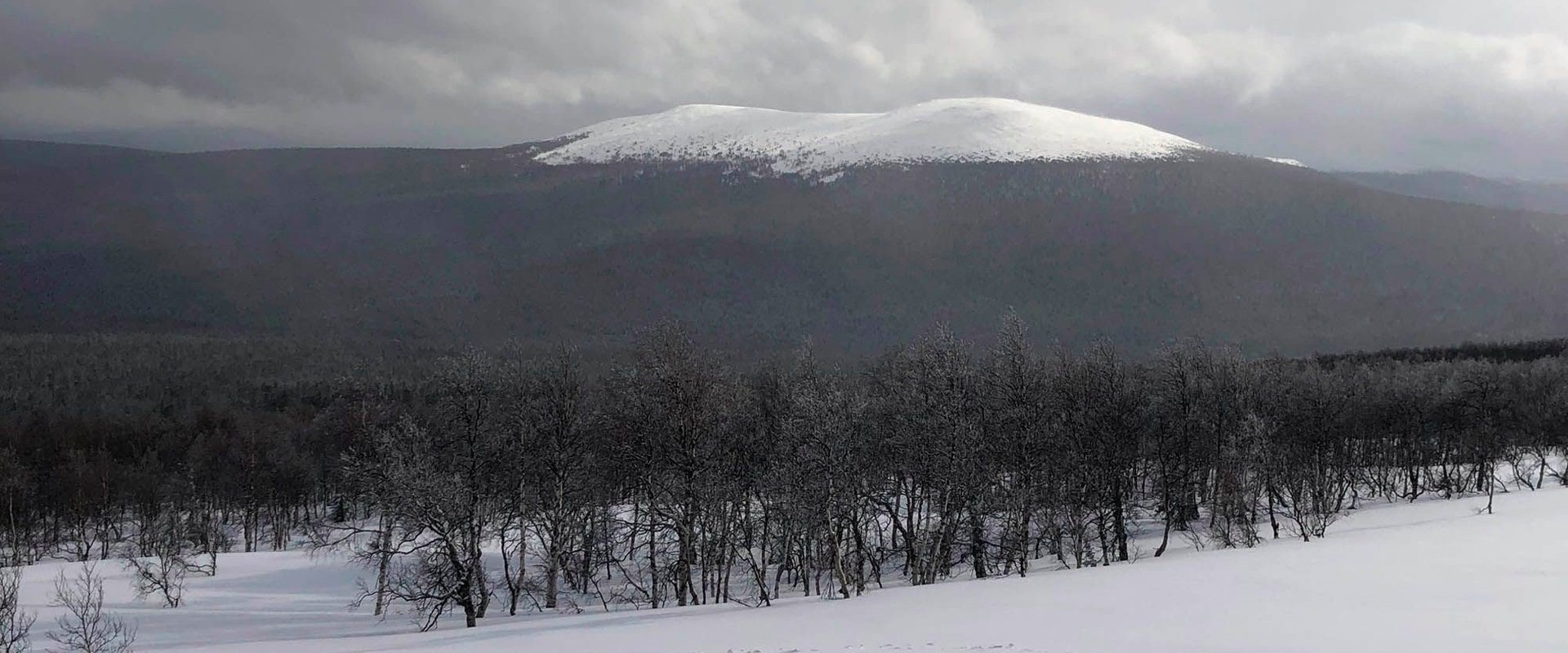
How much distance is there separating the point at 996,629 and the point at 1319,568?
11508 millimetres

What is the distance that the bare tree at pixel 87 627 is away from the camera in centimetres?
2494

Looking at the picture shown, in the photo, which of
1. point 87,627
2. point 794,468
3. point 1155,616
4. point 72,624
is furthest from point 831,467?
point 72,624

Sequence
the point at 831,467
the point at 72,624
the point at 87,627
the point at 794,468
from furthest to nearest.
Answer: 1. the point at 72,624
2. the point at 87,627
3. the point at 794,468
4. the point at 831,467

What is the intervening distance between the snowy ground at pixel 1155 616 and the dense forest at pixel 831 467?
3332 millimetres

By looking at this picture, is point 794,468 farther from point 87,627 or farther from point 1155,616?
point 87,627

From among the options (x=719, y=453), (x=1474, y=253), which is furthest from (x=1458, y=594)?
(x=1474, y=253)

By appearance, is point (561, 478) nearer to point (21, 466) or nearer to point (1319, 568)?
point (1319, 568)

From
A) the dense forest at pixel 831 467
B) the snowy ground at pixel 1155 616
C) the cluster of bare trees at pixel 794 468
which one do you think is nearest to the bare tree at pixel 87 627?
the snowy ground at pixel 1155 616

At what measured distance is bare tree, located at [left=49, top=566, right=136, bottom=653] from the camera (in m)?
24.9

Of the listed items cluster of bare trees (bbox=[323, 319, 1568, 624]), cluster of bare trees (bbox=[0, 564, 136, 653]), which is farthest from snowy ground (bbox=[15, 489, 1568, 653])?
cluster of bare trees (bbox=[323, 319, 1568, 624])

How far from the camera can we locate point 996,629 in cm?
2056

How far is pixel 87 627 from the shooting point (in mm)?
32906

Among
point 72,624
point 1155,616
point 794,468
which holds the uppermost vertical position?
point 1155,616

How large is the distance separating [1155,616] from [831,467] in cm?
1166
